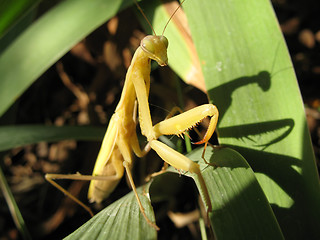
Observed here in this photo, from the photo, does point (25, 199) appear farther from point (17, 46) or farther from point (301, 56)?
point (301, 56)

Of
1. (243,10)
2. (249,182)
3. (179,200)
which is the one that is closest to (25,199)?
(179,200)

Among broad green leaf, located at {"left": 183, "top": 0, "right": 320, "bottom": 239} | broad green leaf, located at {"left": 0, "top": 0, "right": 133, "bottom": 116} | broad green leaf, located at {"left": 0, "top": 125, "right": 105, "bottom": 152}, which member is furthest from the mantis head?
broad green leaf, located at {"left": 0, "top": 125, "right": 105, "bottom": 152}

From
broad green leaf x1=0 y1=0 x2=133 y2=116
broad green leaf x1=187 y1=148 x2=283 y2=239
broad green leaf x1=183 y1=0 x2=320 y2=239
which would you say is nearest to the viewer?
broad green leaf x1=187 y1=148 x2=283 y2=239

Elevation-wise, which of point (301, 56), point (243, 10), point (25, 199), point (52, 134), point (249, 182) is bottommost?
point (249, 182)

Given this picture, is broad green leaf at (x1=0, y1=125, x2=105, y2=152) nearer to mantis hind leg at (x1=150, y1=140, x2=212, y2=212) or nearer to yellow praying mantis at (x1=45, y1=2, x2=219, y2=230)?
yellow praying mantis at (x1=45, y1=2, x2=219, y2=230)

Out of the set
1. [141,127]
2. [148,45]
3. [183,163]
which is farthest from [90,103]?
[183,163]
